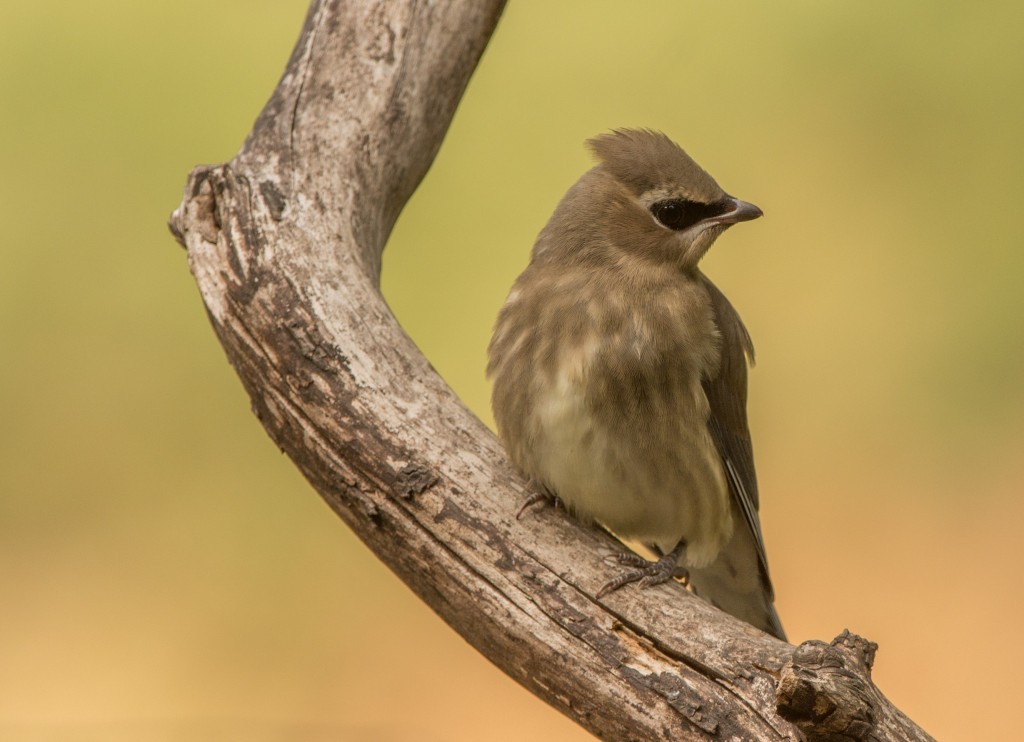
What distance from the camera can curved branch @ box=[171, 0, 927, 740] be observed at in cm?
402

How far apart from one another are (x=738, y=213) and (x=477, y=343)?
9.69ft

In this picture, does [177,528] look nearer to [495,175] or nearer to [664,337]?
[495,175]

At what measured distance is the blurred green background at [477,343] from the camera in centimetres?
727

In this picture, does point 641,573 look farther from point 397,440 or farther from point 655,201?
point 655,201

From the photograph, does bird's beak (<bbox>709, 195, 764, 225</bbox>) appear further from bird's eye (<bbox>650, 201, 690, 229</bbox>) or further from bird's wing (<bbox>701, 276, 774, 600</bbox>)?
bird's wing (<bbox>701, 276, 774, 600</bbox>)

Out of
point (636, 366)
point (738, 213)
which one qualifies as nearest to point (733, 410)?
point (636, 366)

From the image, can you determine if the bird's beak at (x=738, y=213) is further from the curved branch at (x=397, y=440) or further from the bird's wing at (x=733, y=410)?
the curved branch at (x=397, y=440)

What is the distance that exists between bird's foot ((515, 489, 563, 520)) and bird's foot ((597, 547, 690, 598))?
0.30m

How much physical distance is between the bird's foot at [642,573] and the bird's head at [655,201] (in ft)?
3.57

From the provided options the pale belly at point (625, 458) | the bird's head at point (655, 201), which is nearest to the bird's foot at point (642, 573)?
the pale belly at point (625, 458)

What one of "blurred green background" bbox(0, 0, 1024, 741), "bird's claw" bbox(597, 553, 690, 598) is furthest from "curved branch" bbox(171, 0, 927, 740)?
"blurred green background" bbox(0, 0, 1024, 741)

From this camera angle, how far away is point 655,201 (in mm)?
4938

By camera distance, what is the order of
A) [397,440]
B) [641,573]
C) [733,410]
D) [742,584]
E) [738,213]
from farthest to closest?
[742,584]
[733,410]
[738,213]
[397,440]
[641,573]

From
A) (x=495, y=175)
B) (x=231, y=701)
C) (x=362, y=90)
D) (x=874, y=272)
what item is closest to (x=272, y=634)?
(x=231, y=701)
